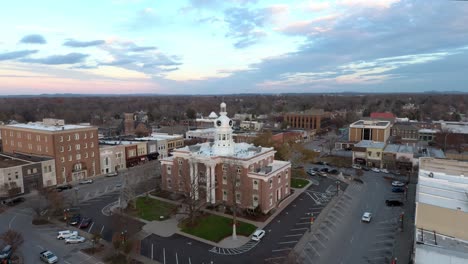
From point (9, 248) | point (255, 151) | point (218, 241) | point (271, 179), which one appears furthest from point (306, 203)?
point (9, 248)

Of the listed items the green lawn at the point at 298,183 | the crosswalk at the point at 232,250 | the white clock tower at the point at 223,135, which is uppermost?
the white clock tower at the point at 223,135

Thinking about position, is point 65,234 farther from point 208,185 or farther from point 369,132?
point 369,132

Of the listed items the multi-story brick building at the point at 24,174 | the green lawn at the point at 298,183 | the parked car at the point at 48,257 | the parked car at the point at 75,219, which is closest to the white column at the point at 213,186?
the green lawn at the point at 298,183

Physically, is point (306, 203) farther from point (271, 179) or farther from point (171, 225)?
point (171, 225)

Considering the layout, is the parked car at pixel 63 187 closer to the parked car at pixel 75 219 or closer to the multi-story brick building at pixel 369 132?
the parked car at pixel 75 219

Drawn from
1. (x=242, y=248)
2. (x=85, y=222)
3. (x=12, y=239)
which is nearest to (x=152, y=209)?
(x=85, y=222)

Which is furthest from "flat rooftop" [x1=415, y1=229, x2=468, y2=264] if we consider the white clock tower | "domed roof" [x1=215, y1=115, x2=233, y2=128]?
"domed roof" [x1=215, y1=115, x2=233, y2=128]
